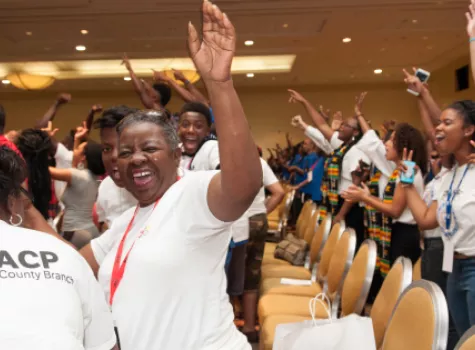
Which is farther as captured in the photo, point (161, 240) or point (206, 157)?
point (206, 157)

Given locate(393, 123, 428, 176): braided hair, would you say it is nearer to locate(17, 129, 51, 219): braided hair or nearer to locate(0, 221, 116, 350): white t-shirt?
locate(17, 129, 51, 219): braided hair

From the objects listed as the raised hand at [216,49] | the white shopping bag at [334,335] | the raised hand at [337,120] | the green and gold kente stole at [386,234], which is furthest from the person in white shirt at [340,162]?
the raised hand at [216,49]

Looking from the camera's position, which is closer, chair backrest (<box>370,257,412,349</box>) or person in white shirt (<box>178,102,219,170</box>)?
chair backrest (<box>370,257,412,349</box>)

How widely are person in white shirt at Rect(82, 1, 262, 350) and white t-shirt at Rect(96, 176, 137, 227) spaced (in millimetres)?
1145

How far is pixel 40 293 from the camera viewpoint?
0.91 meters

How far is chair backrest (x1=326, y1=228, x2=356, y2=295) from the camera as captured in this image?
8.48 feet

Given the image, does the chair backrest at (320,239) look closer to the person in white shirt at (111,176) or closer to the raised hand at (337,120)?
the person in white shirt at (111,176)

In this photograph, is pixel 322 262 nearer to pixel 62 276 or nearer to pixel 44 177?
pixel 44 177

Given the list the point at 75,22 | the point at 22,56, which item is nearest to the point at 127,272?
the point at 75,22

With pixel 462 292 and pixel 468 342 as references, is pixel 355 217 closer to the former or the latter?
pixel 462 292

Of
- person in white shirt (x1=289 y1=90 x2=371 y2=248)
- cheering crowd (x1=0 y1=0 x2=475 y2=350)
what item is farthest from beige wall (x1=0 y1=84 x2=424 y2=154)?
cheering crowd (x1=0 y1=0 x2=475 y2=350)

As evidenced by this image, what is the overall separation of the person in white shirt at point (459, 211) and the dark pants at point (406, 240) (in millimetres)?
1028

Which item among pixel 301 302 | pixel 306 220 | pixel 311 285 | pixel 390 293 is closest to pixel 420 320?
pixel 390 293

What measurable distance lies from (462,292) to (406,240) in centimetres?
130
